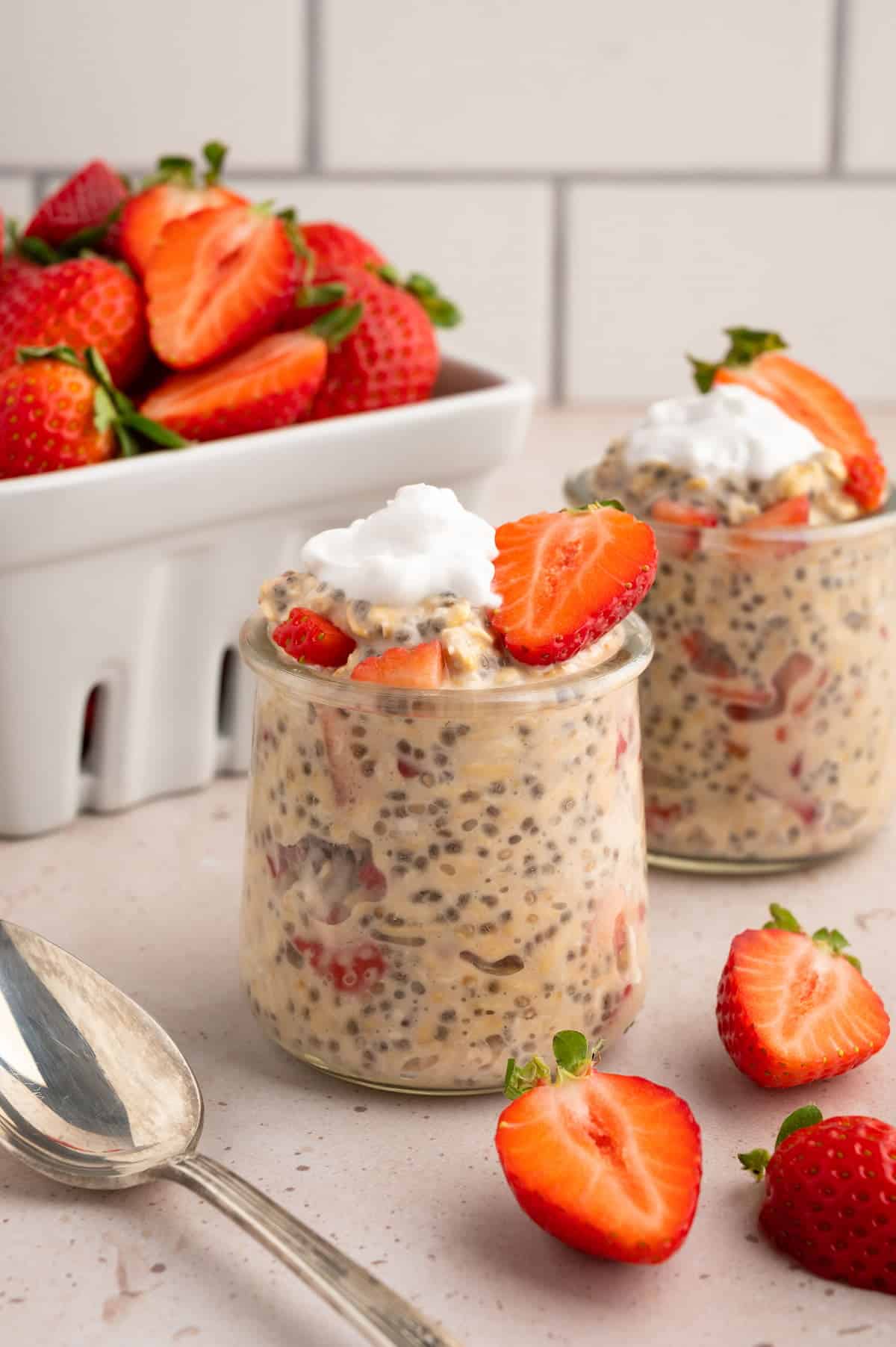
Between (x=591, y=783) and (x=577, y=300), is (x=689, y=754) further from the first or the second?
(x=577, y=300)

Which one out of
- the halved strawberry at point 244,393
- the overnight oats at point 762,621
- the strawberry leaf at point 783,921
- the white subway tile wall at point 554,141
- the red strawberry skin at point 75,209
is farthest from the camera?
the white subway tile wall at point 554,141

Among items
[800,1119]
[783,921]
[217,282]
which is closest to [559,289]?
[217,282]

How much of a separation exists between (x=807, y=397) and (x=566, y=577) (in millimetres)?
292

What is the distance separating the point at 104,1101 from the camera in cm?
67

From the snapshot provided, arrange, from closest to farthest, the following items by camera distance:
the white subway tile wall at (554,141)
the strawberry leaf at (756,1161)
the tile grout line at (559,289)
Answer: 1. the strawberry leaf at (756,1161)
2. the white subway tile wall at (554,141)
3. the tile grout line at (559,289)

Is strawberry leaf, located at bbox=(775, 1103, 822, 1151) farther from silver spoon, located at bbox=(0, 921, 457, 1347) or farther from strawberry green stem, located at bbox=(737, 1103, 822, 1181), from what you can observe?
silver spoon, located at bbox=(0, 921, 457, 1347)

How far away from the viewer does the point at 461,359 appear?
1155mm

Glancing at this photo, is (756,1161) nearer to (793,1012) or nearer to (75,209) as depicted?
(793,1012)

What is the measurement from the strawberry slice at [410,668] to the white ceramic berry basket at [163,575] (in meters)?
0.31

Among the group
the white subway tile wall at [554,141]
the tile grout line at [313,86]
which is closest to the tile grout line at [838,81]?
the white subway tile wall at [554,141]

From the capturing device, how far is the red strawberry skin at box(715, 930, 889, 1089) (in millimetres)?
699

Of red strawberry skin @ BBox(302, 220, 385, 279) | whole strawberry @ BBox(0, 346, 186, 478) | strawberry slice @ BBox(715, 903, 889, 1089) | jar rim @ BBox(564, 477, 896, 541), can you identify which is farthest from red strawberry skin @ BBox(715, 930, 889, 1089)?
red strawberry skin @ BBox(302, 220, 385, 279)

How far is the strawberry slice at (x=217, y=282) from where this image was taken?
0.98 m

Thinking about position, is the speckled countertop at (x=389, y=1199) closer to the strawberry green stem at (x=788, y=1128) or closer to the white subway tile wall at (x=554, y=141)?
the strawberry green stem at (x=788, y=1128)
